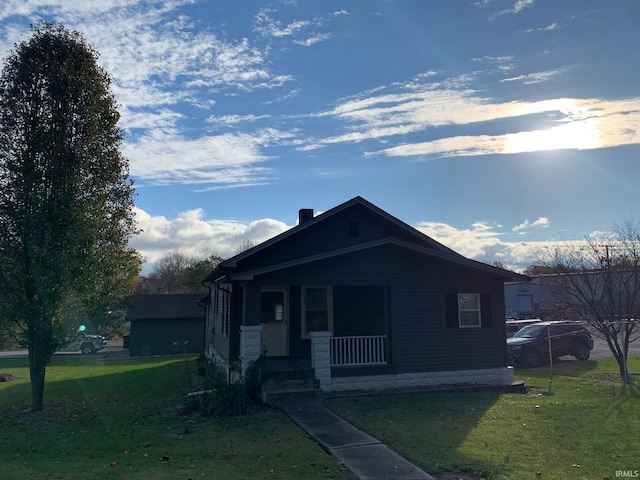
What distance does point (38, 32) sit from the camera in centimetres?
1290

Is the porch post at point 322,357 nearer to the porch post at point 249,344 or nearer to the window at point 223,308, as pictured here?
the porch post at point 249,344

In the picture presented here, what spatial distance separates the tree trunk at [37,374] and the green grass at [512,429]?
731cm

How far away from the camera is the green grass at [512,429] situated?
6.64 metres

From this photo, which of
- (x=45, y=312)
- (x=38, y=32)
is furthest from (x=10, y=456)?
(x=38, y=32)

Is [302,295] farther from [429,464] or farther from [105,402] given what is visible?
[429,464]

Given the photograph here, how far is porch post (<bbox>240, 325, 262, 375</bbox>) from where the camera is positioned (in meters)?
11.8

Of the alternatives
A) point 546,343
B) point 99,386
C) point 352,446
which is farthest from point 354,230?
point 99,386

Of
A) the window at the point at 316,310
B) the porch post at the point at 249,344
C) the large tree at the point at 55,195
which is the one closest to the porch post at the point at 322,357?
the porch post at the point at 249,344

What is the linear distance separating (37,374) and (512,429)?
11.1 metres

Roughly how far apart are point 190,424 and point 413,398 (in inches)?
203

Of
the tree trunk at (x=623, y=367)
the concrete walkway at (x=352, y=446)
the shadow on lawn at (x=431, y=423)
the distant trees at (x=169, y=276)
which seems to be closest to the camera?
the concrete walkway at (x=352, y=446)

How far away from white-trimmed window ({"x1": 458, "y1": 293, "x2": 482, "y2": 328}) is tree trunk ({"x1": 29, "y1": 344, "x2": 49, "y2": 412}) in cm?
1096

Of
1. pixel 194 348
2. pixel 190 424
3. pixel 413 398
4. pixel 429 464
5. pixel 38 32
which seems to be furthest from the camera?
pixel 194 348

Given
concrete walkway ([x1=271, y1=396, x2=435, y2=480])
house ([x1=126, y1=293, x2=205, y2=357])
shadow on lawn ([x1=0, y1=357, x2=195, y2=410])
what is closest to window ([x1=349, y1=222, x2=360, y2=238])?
shadow on lawn ([x1=0, y1=357, x2=195, y2=410])
